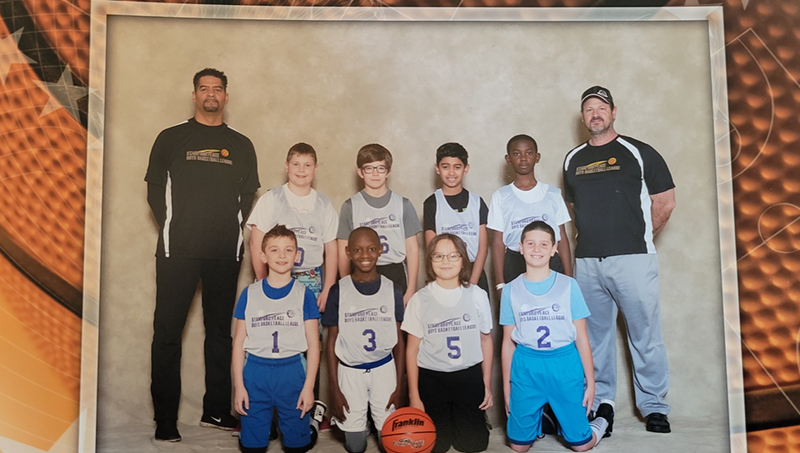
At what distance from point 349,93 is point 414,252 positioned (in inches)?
30.1

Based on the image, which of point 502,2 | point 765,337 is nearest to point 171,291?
point 502,2

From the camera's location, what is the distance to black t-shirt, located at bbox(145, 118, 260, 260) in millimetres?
2771

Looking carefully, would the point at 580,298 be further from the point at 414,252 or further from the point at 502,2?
the point at 502,2

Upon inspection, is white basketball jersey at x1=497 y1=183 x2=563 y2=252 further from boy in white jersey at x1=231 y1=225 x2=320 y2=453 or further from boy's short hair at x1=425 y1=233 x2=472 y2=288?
boy in white jersey at x1=231 y1=225 x2=320 y2=453

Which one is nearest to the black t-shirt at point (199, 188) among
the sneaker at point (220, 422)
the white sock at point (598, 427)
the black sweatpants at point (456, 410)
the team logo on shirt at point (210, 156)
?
the team logo on shirt at point (210, 156)

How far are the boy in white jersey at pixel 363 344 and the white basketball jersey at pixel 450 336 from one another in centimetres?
11

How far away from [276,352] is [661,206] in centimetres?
176

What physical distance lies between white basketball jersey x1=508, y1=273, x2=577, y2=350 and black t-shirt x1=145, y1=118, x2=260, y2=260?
1221mm

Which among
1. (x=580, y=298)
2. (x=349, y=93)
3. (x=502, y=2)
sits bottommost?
(x=580, y=298)

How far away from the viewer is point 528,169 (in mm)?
2848

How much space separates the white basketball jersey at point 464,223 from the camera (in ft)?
9.21

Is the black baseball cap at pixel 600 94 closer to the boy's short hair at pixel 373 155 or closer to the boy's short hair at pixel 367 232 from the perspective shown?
the boy's short hair at pixel 373 155

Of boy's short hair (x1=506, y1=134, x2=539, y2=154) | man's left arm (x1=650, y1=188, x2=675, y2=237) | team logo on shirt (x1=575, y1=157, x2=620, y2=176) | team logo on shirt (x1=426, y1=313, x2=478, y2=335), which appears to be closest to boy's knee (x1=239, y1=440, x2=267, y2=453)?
team logo on shirt (x1=426, y1=313, x2=478, y2=335)

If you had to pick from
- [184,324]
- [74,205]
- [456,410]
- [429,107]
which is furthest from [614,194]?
[74,205]
